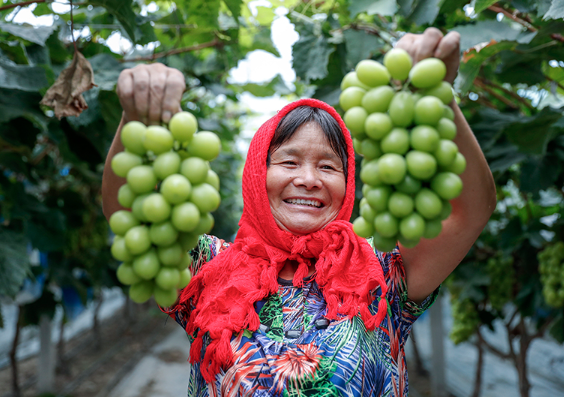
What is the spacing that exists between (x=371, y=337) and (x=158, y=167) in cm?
80

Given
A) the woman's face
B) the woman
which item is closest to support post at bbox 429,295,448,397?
the woman

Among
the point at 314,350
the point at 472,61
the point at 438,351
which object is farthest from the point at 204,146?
the point at 438,351

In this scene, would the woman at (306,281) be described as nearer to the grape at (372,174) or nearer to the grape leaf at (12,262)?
the grape at (372,174)

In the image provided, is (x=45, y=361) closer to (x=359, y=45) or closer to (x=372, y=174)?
(x=359, y=45)

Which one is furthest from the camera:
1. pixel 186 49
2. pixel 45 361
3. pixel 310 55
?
pixel 45 361

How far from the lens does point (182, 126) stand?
80cm

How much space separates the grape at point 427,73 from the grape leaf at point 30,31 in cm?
149

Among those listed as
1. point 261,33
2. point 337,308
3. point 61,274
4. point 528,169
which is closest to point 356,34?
point 261,33

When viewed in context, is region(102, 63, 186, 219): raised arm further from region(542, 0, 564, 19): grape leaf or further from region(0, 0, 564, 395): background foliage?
region(542, 0, 564, 19): grape leaf

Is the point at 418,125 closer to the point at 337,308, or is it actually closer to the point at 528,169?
the point at 337,308

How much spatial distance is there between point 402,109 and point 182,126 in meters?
0.39

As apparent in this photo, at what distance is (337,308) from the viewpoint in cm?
124

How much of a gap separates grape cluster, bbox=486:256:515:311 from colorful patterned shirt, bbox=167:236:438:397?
2.18 m

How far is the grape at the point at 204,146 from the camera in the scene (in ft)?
2.65
